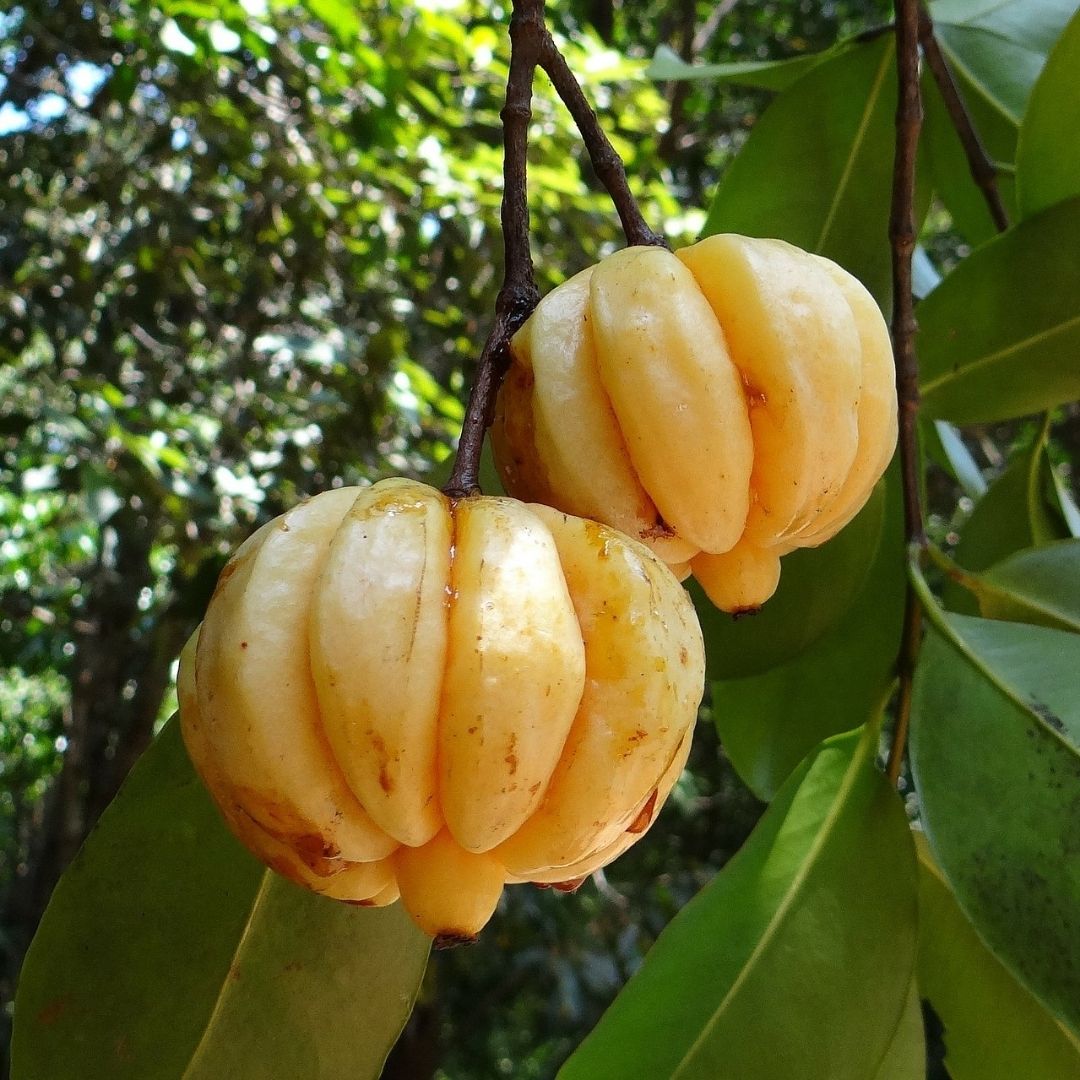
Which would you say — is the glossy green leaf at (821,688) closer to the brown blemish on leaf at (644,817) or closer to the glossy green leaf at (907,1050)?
the glossy green leaf at (907,1050)

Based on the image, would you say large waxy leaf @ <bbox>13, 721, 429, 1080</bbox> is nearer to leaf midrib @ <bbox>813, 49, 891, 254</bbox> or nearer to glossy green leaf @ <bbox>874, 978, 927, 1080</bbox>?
glossy green leaf @ <bbox>874, 978, 927, 1080</bbox>

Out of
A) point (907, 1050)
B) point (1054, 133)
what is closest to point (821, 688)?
point (907, 1050)

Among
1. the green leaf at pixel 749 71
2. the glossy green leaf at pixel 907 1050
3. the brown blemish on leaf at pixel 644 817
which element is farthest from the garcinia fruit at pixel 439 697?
the green leaf at pixel 749 71

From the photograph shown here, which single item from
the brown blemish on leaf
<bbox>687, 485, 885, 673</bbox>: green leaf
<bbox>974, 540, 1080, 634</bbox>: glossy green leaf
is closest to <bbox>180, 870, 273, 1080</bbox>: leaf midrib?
Answer: the brown blemish on leaf

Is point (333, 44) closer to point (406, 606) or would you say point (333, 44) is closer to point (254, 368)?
point (254, 368)

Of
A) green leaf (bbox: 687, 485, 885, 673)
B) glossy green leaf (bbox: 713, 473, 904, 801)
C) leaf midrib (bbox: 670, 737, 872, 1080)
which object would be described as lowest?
glossy green leaf (bbox: 713, 473, 904, 801)
